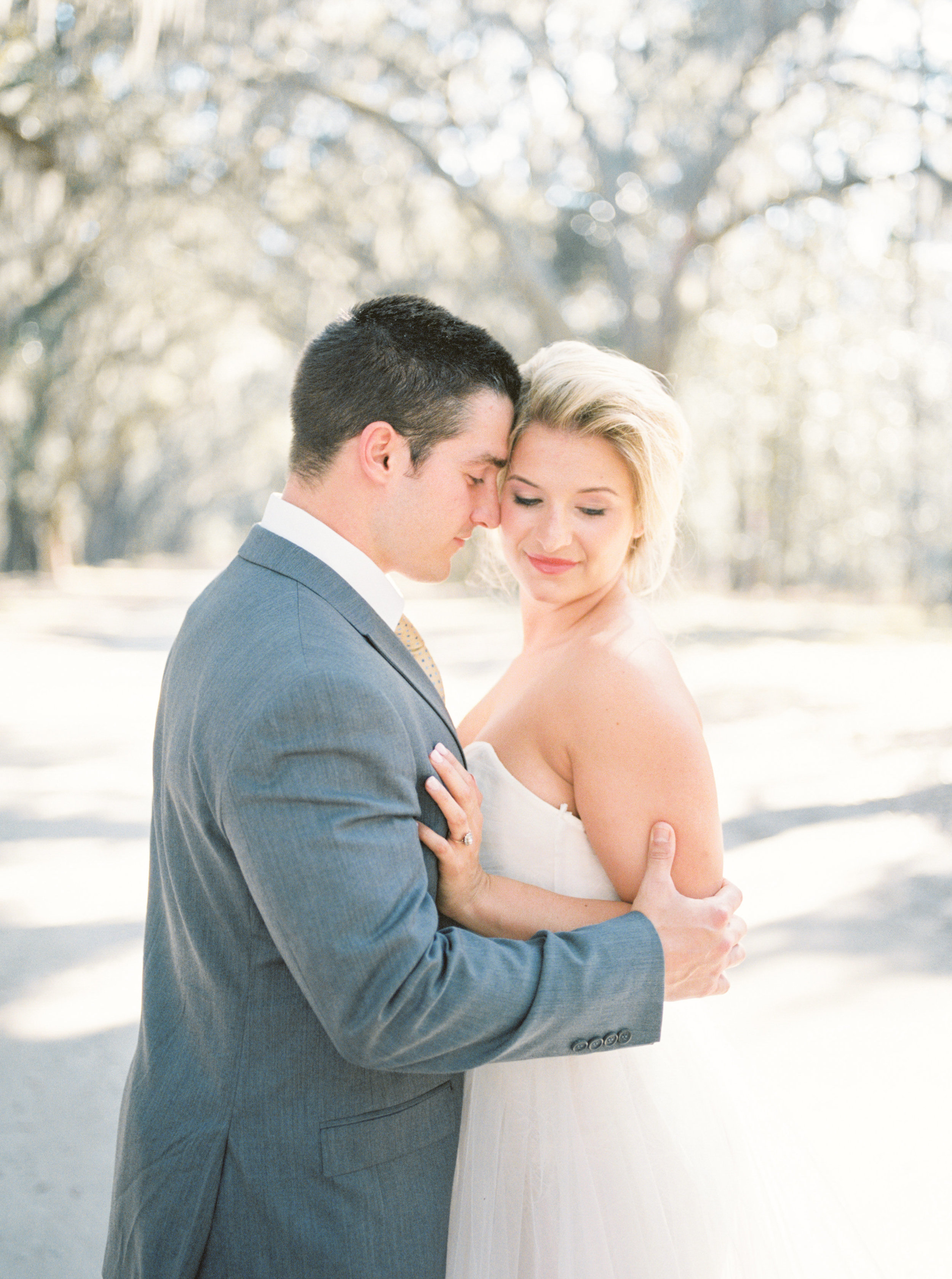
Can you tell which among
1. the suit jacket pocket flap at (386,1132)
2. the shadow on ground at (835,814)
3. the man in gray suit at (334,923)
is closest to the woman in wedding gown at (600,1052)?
the man in gray suit at (334,923)

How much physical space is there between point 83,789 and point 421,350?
22.0 ft

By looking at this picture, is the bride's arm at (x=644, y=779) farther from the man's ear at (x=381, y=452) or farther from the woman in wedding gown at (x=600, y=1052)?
the man's ear at (x=381, y=452)

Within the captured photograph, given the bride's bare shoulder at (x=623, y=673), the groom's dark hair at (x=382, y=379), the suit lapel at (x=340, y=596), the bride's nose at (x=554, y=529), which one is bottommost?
the bride's bare shoulder at (x=623, y=673)

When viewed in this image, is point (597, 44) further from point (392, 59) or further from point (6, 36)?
point (6, 36)

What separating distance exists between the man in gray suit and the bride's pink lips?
48 cm

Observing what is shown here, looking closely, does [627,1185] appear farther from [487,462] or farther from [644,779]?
[487,462]

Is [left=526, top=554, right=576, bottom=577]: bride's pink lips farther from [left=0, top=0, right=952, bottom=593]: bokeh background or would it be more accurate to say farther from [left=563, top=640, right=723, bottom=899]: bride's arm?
[left=0, top=0, right=952, bottom=593]: bokeh background

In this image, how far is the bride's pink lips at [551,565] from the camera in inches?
96.1

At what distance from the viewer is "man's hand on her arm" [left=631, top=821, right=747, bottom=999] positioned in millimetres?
1844

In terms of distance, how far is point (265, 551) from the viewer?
175 centimetres

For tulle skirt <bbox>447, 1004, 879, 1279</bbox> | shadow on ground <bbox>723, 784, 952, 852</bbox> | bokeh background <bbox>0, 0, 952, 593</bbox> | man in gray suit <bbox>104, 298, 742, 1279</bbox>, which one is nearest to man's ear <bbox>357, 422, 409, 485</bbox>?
man in gray suit <bbox>104, 298, 742, 1279</bbox>

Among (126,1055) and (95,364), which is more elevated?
(95,364)

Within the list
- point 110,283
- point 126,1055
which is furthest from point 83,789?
point 110,283

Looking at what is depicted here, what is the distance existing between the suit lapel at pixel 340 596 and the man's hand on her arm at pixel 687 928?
484 millimetres
